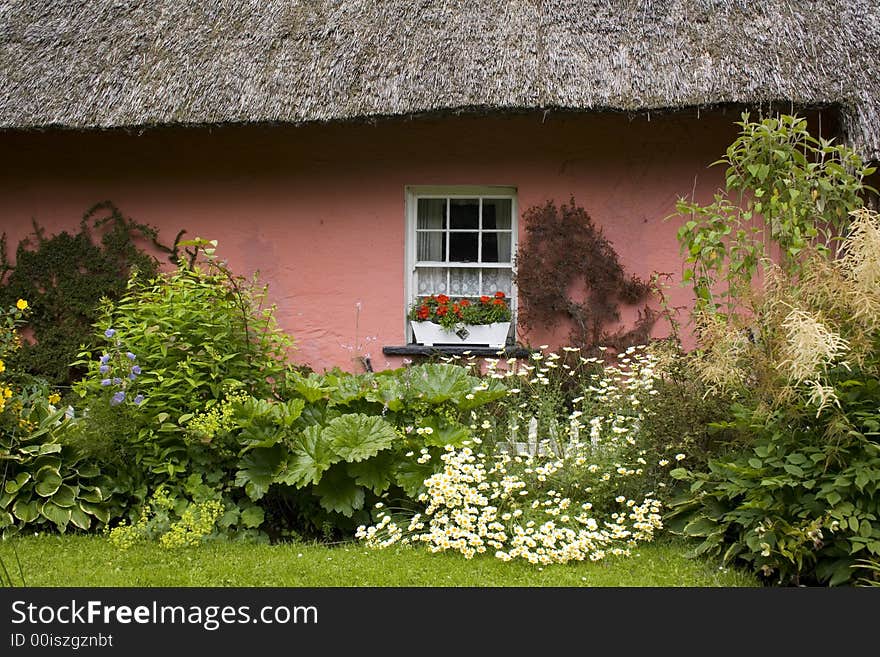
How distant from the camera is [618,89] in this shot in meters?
6.05

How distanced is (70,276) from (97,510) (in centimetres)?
319

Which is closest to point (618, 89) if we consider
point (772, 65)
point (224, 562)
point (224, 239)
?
point (772, 65)

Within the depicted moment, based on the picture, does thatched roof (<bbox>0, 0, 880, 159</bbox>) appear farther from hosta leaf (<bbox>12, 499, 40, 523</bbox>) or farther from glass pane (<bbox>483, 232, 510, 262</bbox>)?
hosta leaf (<bbox>12, 499, 40, 523</bbox>)

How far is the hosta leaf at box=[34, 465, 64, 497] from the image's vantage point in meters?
4.67

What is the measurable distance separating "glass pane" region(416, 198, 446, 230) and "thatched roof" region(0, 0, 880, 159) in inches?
44.3

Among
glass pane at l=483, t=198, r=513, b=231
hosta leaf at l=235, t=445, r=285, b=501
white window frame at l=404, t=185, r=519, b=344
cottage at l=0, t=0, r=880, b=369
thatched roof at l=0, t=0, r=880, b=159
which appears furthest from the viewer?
glass pane at l=483, t=198, r=513, b=231

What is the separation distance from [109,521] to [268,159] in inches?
138

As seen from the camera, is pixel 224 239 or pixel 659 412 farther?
pixel 224 239

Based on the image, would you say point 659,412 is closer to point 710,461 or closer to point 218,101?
point 710,461

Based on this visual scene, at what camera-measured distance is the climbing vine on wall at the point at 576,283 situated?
672cm

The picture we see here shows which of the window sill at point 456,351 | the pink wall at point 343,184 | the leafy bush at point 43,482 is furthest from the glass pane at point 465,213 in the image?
the leafy bush at point 43,482


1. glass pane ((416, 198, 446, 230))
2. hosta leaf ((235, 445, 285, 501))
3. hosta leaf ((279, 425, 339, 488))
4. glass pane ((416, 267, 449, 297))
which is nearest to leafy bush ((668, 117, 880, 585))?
hosta leaf ((279, 425, 339, 488))

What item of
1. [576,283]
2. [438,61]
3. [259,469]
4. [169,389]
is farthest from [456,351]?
[169,389]

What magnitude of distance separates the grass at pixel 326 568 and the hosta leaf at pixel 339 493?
223 millimetres
